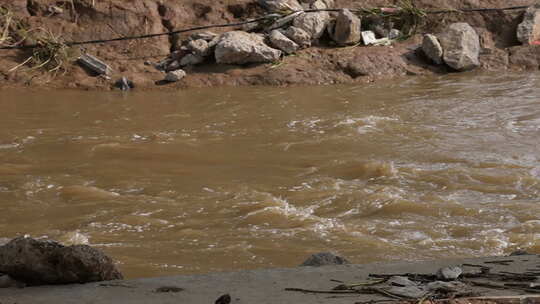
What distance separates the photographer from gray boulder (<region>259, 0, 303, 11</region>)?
1055 cm

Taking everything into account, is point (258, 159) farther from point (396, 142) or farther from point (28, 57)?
point (28, 57)

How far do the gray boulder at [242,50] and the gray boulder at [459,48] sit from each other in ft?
7.15

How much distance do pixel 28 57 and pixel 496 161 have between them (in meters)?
6.47

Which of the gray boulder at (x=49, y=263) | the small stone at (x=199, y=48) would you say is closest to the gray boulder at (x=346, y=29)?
the small stone at (x=199, y=48)

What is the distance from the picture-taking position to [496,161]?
596cm

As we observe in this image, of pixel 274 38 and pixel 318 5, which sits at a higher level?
pixel 318 5

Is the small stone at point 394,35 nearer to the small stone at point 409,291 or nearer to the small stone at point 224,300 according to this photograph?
the small stone at point 409,291

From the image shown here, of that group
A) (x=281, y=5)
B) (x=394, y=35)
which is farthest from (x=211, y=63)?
(x=394, y=35)

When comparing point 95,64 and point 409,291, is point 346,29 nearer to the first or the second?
point 95,64

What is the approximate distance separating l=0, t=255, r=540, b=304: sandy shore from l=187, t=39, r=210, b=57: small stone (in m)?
7.21

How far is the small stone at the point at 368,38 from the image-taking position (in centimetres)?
1044

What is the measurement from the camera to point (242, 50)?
384 inches

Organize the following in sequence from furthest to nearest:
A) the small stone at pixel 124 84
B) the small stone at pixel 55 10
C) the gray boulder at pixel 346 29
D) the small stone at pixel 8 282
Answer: the small stone at pixel 55 10 < the gray boulder at pixel 346 29 < the small stone at pixel 124 84 < the small stone at pixel 8 282

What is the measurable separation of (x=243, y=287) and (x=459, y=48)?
8.14 m
